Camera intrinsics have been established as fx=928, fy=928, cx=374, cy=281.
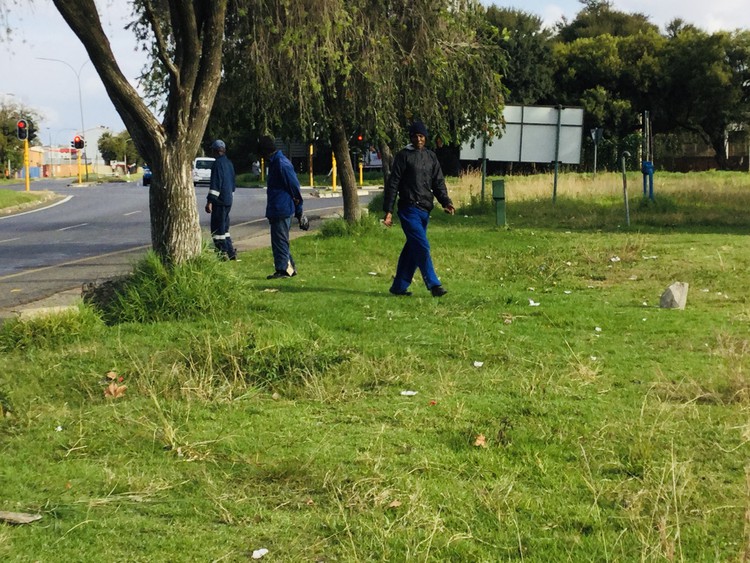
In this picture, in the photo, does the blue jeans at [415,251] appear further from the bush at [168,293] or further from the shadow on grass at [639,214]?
the shadow on grass at [639,214]

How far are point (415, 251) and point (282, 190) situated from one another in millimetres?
2721

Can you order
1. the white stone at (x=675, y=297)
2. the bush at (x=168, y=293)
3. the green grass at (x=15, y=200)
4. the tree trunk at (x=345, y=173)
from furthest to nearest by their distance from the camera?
the green grass at (x=15, y=200)
the tree trunk at (x=345, y=173)
the white stone at (x=675, y=297)
the bush at (x=168, y=293)

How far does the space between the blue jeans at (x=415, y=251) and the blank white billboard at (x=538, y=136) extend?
43.5 ft

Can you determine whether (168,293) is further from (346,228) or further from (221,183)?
(346,228)

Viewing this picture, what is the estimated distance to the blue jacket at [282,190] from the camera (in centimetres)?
1152

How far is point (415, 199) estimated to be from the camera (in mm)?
9672

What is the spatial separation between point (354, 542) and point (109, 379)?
3276 millimetres

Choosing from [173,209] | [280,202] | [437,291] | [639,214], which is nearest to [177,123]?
[173,209]

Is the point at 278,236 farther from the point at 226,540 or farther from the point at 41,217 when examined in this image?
the point at 41,217

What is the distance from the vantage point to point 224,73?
1614cm

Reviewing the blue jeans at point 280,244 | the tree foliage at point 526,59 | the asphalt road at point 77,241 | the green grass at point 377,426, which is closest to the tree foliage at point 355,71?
the asphalt road at point 77,241

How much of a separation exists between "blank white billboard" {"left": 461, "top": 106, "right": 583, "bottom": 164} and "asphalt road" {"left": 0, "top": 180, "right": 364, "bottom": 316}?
16.2ft

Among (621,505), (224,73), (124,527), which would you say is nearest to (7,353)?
(124,527)

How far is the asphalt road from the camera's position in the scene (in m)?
12.4
